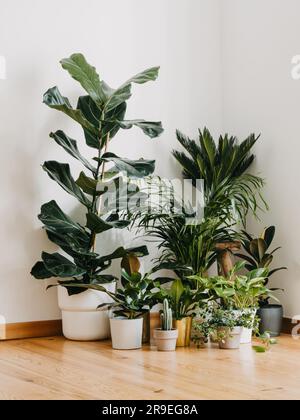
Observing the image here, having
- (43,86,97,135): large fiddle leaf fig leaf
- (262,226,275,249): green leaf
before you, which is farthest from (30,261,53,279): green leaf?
(262,226,275,249): green leaf

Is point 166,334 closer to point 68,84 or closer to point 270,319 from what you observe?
point 270,319

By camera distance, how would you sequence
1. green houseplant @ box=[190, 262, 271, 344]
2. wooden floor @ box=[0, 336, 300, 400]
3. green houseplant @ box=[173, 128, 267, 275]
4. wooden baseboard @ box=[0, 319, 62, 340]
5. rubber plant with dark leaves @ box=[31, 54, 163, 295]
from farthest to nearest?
1. green houseplant @ box=[173, 128, 267, 275]
2. wooden baseboard @ box=[0, 319, 62, 340]
3. rubber plant with dark leaves @ box=[31, 54, 163, 295]
4. green houseplant @ box=[190, 262, 271, 344]
5. wooden floor @ box=[0, 336, 300, 400]

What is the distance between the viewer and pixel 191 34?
4785mm

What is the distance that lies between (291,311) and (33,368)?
1796mm

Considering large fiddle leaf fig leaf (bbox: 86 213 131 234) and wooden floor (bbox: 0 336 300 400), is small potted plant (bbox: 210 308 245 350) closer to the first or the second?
wooden floor (bbox: 0 336 300 400)

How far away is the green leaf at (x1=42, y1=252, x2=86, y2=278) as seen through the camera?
376 centimetres

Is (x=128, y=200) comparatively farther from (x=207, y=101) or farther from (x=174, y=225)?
(x=207, y=101)

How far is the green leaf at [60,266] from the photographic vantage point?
3.76 meters

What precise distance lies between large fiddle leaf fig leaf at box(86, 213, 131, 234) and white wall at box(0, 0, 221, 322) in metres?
0.43

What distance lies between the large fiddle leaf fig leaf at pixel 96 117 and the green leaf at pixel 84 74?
0.07 m

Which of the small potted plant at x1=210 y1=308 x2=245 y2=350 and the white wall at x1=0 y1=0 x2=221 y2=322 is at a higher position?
the white wall at x1=0 y1=0 x2=221 y2=322
